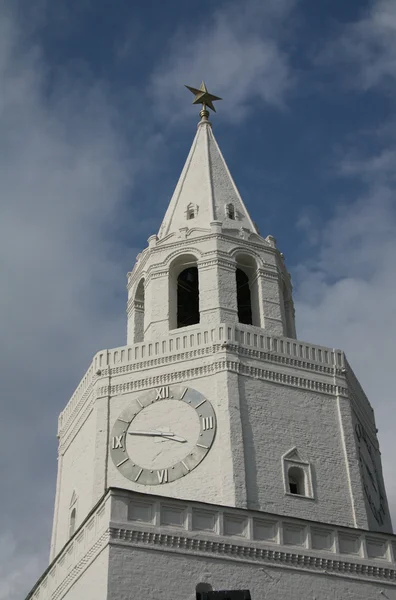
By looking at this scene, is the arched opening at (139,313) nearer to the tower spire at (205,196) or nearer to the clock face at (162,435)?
the tower spire at (205,196)

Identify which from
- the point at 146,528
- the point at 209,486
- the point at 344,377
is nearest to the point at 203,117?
the point at 344,377

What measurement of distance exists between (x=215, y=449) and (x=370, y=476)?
19.1 feet

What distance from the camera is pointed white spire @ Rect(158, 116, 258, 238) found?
112ft

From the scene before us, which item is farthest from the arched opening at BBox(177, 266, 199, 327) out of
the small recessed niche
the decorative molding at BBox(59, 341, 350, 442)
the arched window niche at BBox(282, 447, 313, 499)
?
the arched window niche at BBox(282, 447, 313, 499)

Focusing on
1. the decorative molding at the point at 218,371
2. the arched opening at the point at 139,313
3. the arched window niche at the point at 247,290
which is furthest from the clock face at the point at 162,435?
the arched opening at the point at 139,313

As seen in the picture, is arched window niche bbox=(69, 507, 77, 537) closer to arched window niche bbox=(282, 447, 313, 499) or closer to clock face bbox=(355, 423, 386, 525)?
arched window niche bbox=(282, 447, 313, 499)

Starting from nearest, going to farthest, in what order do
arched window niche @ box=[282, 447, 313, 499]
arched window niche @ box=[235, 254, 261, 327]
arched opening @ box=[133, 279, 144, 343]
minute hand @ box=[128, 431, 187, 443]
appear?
1. arched window niche @ box=[282, 447, 313, 499]
2. minute hand @ box=[128, 431, 187, 443]
3. arched window niche @ box=[235, 254, 261, 327]
4. arched opening @ box=[133, 279, 144, 343]

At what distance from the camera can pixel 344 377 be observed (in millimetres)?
30141

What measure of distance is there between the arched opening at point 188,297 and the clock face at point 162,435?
19.1 ft

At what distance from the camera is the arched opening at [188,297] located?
34188 millimetres

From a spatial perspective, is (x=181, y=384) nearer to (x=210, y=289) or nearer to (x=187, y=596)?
(x=210, y=289)

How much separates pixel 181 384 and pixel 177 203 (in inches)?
355

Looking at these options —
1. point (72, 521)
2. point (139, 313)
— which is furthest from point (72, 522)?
point (139, 313)

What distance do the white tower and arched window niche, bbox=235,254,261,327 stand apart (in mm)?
50
